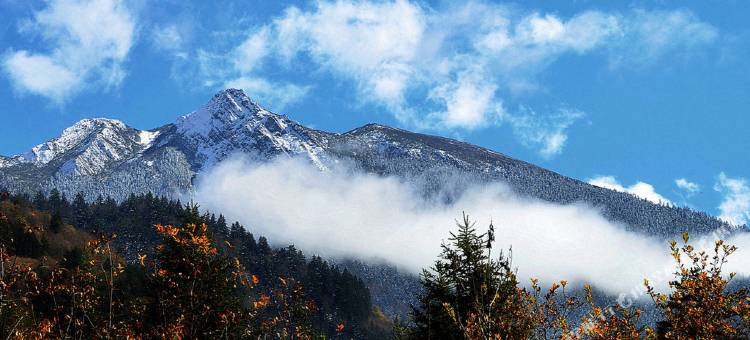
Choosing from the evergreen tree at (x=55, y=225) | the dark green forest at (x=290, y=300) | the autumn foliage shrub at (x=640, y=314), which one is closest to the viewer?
the autumn foliage shrub at (x=640, y=314)

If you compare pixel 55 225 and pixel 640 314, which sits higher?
pixel 55 225

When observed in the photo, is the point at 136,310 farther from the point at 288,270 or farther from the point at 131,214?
the point at 131,214

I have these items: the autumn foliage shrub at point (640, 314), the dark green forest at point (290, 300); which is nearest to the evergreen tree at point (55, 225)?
the dark green forest at point (290, 300)

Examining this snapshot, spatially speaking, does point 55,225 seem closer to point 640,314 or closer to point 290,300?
point 290,300

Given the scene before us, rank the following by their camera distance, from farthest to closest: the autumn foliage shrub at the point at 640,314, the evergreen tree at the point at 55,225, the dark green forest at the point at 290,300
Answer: the evergreen tree at the point at 55,225 → the dark green forest at the point at 290,300 → the autumn foliage shrub at the point at 640,314

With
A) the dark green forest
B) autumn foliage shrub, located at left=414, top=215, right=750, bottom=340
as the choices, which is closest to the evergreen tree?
the dark green forest

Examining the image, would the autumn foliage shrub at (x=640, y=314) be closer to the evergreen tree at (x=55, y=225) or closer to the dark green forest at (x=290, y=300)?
the dark green forest at (x=290, y=300)

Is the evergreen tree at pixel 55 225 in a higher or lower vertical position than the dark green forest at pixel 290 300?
higher

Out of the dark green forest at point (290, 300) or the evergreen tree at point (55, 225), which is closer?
the dark green forest at point (290, 300)

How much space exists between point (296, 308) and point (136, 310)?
3485 mm

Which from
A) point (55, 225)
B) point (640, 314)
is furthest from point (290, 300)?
point (55, 225)

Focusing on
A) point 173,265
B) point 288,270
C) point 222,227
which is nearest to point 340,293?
point 288,270

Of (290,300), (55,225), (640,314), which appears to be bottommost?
(640,314)

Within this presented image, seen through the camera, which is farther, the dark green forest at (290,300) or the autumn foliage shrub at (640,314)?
the dark green forest at (290,300)
